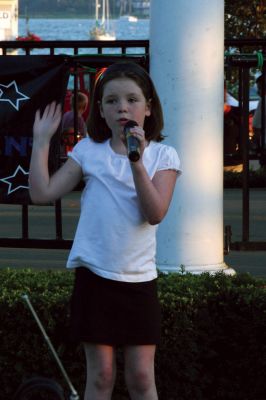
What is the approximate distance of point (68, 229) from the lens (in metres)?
9.82

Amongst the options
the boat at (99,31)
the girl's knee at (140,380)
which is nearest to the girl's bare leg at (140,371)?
the girl's knee at (140,380)

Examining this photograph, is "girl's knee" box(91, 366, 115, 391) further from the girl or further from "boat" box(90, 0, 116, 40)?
"boat" box(90, 0, 116, 40)

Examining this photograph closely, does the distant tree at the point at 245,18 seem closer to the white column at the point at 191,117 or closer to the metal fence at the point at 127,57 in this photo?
the metal fence at the point at 127,57

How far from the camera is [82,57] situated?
735cm

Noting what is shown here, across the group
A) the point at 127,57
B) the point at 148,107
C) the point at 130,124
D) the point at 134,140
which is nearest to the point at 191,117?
the point at 127,57

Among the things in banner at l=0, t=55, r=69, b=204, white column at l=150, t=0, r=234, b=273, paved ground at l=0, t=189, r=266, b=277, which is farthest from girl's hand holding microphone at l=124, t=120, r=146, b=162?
paved ground at l=0, t=189, r=266, b=277

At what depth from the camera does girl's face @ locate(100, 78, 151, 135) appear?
14.2 ft

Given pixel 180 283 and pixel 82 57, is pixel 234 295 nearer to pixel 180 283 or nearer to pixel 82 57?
pixel 180 283

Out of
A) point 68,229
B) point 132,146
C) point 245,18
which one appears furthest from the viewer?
point 245,18

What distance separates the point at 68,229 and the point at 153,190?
18.6 feet

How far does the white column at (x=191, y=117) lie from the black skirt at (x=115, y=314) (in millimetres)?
2064

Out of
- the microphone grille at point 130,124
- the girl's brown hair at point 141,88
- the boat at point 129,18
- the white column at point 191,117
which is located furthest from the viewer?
the boat at point 129,18

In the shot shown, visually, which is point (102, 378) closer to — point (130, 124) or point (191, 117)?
point (130, 124)

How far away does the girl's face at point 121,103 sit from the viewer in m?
4.32
